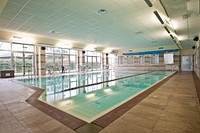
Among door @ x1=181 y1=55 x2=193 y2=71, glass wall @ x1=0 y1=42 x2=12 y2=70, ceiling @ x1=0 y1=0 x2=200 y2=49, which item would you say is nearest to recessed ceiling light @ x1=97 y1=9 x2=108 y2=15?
ceiling @ x1=0 y1=0 x2=200 y2=49

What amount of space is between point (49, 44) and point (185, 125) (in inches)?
451

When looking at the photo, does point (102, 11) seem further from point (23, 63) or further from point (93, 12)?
point (23, 63)

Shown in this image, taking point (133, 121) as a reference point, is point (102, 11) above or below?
above

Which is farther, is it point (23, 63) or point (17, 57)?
point (23, 63)

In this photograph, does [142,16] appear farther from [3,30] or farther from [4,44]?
[4,44]

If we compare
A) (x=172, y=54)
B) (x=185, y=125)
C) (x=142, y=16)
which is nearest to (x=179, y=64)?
(x=172, y=54)

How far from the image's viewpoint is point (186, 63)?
15.4 m

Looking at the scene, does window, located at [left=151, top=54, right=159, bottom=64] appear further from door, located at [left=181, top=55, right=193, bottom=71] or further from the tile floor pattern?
the tile floor pattern

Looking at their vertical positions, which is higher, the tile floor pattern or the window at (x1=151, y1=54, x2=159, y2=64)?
the window at (x1=151, y1=54, x2=159, y2=64)

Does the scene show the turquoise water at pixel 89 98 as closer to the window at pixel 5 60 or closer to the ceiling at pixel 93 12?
the ceiling at pixel 93 12

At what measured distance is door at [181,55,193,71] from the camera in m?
15.2

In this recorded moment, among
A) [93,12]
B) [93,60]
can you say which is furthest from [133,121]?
[93,60]

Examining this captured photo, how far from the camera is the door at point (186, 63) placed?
15219mm

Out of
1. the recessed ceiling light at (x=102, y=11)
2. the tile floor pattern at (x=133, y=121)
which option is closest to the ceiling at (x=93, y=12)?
the recessed ceiling light at (x=102, y=11)
